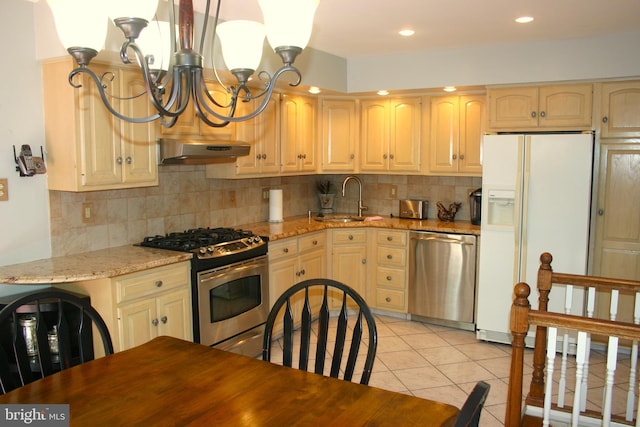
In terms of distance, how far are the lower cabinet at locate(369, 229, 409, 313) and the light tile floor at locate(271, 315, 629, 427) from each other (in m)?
0.25

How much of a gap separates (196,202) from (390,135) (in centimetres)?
201

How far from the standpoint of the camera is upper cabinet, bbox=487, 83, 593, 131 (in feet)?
13.7

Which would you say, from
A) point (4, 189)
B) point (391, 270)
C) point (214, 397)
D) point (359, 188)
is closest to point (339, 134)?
point (359, 188)

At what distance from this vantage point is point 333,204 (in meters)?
5.91

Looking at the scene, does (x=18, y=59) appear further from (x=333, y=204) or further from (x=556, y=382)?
(x=556, y=382)

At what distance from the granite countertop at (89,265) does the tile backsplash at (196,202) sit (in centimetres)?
18

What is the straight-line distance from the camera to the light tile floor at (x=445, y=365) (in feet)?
11.4

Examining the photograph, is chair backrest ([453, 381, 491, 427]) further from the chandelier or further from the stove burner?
the stove burner

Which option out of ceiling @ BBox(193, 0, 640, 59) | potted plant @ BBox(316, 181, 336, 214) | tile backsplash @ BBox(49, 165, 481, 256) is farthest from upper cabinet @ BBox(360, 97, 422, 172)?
ceiling @ BBox(193, 0, 640, 59)

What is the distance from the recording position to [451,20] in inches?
144

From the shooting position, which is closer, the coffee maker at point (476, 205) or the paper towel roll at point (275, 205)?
the coffee maker at point (476, 205)

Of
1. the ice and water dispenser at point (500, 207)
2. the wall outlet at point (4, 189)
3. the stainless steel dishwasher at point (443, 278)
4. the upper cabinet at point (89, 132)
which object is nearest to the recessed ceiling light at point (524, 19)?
the ice and water dispenser at point (500, 207)

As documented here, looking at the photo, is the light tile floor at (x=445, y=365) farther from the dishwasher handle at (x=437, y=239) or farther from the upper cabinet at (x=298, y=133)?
the upper cabinet at (x=298, y=133)

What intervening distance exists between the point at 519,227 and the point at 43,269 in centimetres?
333
